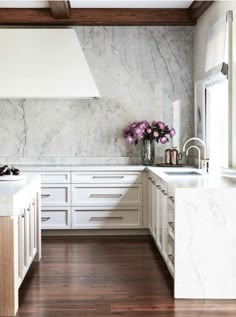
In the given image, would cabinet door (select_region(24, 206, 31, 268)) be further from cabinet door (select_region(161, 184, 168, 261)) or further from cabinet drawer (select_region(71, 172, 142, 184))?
cabinet drawer (select_region(71, 172, 142, 184))

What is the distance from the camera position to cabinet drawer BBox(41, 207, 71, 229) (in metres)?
5.32

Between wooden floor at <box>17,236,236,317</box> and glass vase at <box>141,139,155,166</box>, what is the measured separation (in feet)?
3.49

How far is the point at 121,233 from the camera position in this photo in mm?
5461

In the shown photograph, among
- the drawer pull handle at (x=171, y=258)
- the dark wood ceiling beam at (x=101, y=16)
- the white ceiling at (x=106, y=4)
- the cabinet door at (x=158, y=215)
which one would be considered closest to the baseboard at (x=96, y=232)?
the cabinet door at (x=158, y=215)

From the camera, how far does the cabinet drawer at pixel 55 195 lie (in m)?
5.31

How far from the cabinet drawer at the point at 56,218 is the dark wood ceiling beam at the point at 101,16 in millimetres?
2119

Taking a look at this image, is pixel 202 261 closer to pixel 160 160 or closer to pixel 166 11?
pixel 160 160

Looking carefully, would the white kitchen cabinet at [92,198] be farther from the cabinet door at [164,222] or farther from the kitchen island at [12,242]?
the kitchen island at [12,242]

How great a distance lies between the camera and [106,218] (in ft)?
17.6

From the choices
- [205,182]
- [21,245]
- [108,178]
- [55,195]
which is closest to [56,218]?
[55,195]

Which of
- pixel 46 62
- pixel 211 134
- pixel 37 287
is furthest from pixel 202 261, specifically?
pixel 46 62

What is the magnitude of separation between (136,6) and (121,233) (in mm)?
2525

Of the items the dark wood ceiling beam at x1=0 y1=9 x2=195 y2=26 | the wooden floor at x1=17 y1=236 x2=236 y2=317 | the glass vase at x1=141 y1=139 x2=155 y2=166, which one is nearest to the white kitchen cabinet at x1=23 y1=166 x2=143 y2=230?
the glass vase at x1=141 y1=139 x2=155 y2=166

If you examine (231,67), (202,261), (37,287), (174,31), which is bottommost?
(37,287)
